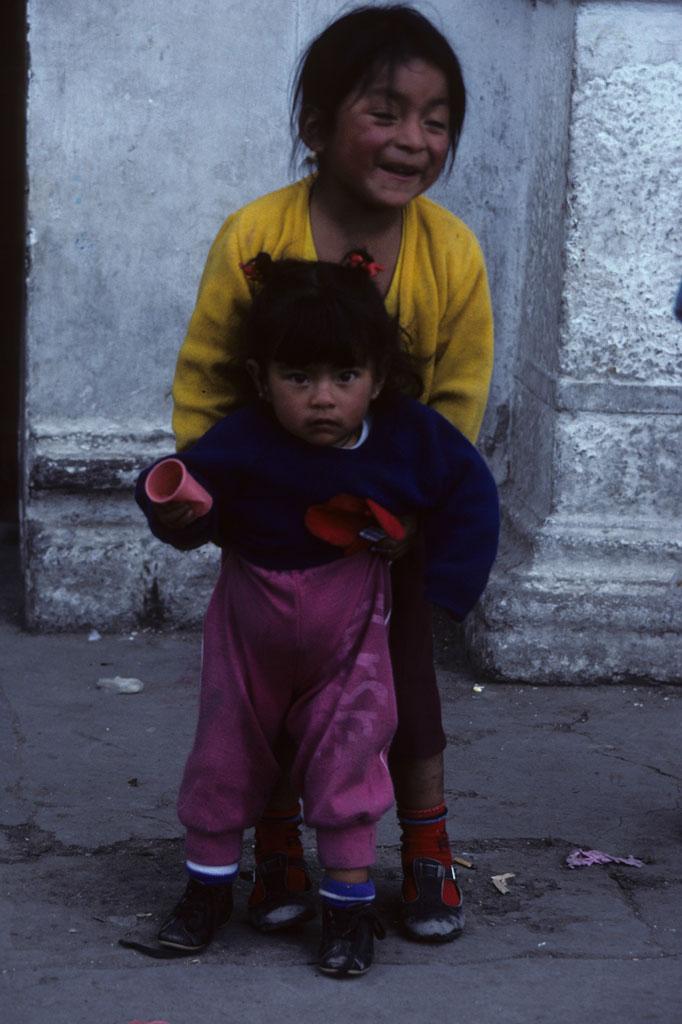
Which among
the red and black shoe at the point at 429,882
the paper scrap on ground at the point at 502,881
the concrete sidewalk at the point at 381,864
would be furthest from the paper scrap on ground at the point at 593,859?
the red and black shoe at the point at 429,882

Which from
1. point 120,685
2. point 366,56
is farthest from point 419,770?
point 120,685

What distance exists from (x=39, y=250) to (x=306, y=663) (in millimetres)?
2222

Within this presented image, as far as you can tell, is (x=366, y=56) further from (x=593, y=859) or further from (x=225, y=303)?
(x=593, y=859)

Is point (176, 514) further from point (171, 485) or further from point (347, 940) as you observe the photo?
point (347, 940)

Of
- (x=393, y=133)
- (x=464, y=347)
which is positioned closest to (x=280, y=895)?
(x=464, y=347)

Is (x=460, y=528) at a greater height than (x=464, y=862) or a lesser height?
greater

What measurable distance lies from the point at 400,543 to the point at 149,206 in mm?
2134

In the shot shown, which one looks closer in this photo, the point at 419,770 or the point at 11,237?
the point at 419,770

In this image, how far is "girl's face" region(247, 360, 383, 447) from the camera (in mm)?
2803

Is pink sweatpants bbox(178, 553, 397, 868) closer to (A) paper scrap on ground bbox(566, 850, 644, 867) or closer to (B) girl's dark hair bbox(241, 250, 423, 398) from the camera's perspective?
(B) girl's dark hair bbox(241, 250, 423, 398)

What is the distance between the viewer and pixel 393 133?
288 centimetres

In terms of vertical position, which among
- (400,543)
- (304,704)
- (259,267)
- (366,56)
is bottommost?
(304,704)

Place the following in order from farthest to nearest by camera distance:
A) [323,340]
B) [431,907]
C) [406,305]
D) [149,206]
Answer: [149,206]
[431,907]
[406,305]
[323,340]

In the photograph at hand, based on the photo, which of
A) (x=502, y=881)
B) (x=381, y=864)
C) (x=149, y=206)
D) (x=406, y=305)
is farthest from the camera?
(x=149, y=206)
